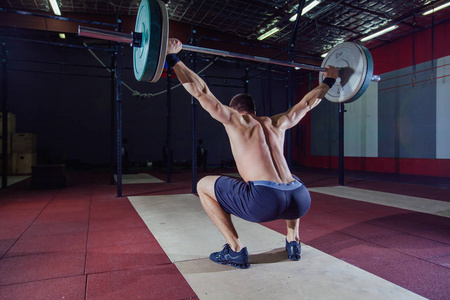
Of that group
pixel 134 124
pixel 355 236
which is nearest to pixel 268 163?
pixel 355 236

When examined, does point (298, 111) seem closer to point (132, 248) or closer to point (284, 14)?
point (132, 248)

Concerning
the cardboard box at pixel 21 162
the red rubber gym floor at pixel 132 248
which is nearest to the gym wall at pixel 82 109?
the cardboard box at pixel 21 162

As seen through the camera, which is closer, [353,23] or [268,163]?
[268,163]

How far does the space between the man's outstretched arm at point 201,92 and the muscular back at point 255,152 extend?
0.06m

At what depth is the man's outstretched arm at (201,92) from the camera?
1435 mm

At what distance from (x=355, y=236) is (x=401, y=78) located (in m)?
6.66

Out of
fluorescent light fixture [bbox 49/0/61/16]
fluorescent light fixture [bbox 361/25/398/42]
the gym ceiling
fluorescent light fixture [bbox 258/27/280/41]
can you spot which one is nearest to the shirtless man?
the gym ceiling

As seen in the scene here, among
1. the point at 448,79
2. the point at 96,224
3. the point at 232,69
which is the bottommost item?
the point at 96,224

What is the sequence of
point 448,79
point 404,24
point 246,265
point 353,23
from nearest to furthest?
point 246,265, point 448,79, point 404,24, point 353,23

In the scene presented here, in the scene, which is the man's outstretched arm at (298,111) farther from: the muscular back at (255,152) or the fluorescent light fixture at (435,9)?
the fluorescent light fixture at (435,9)

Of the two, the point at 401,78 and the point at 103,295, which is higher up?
the point at 401,78

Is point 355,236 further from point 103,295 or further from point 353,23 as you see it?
point 353,23

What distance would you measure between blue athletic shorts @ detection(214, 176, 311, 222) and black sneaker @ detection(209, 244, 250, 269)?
0.25 metres

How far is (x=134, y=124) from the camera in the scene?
8.92 m
